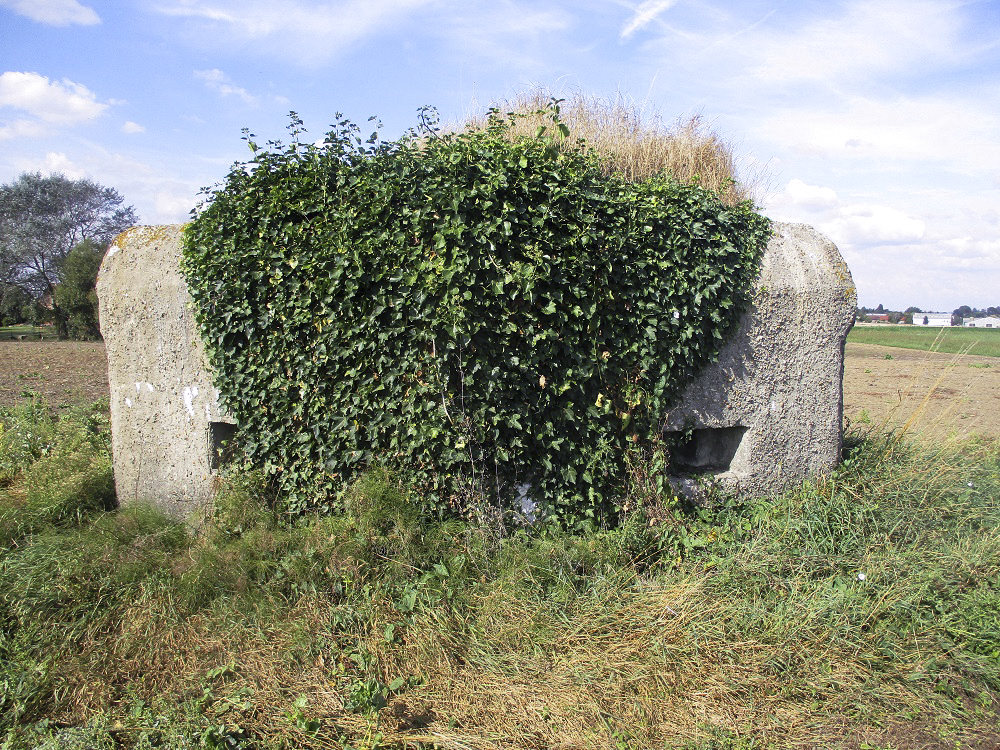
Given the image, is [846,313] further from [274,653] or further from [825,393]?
[274,653]

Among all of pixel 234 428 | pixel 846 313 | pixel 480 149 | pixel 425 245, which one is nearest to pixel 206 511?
pixel 234 428

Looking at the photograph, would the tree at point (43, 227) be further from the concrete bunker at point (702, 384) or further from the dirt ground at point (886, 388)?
the concrete bunker at point (702, 384)

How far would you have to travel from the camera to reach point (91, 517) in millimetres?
4902

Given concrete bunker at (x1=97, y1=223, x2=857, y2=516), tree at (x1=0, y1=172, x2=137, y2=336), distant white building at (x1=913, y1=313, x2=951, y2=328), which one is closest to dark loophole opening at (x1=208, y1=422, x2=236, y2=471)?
concrete bunker at (x1=97, y1=223, x2=857, y2=516)

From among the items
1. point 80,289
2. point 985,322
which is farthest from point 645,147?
point 985,322

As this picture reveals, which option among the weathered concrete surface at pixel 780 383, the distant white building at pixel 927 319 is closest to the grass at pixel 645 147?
the weathered concrete surface at pixel 780 383

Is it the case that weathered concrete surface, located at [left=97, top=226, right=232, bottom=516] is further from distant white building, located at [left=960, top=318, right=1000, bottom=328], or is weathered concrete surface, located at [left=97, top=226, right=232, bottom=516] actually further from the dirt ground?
distant white building, located at [left=960, top=318, right=1000, bottom=328]

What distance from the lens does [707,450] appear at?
17.2 feet

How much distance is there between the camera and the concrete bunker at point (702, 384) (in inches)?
192

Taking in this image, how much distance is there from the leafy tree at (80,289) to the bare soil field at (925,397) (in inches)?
1205

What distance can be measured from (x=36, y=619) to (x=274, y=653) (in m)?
1.43

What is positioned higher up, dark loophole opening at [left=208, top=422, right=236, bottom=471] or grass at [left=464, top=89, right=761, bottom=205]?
grass at [left=464, top=89, right=761, bottom=205]

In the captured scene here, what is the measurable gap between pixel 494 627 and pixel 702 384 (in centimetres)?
235

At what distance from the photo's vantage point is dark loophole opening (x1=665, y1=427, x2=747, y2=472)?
5123mm
